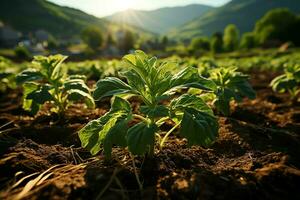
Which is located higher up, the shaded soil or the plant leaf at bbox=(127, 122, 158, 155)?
the plant leaf at bbox=(127, 122, 158, 155)

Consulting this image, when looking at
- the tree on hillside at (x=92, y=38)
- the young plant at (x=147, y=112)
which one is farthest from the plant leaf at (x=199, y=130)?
the tree on hillside at (x=92, y=38)

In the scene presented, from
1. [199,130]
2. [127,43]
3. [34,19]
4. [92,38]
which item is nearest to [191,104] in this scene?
[199,130]

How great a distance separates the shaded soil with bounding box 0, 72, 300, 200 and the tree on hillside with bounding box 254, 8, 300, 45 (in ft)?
169

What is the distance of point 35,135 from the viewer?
10.9ft

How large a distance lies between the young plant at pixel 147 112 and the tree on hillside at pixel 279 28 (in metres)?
52.2

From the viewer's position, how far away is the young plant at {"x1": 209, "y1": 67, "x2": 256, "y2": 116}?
3746 mm

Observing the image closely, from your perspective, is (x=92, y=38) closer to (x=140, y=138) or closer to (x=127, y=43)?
(x=127, y=43)

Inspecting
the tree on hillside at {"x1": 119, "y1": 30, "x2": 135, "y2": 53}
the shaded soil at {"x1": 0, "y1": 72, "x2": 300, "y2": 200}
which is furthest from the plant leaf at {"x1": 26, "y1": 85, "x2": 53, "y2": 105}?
the tree on hillside at {"x1": 119, "y1": 30, "x2": 135, "y2": 53}

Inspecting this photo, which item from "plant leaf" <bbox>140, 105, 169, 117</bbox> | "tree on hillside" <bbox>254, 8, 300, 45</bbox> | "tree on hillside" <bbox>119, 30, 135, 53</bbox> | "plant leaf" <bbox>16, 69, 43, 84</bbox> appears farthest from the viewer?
"tree on hillside" <bbox>119, 30, 135, 53</bbox>

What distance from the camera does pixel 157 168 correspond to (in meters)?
2.39

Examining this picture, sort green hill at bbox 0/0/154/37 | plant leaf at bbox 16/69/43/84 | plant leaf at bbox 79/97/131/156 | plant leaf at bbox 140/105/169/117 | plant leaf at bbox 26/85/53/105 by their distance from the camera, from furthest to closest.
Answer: green hill at bbox 0/0/154/37 → plant leaf at bbox 16/69/43/84 → plant leaf at bbox 26/85/53/105 → plant leaf at bbox 79/97/131/156 → plant leaf at bbox 140/105/169/117

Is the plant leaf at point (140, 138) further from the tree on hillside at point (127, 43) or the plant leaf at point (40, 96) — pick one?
the tree on hillside at point (127, 43)

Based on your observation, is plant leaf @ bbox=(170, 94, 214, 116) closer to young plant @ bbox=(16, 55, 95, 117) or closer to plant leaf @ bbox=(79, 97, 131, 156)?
plant leaf @ bbox=(79, 97, 131, 156)

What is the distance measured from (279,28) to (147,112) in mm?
61920
